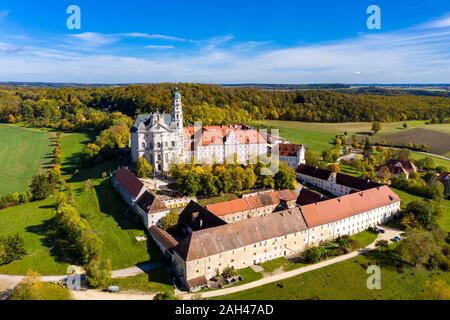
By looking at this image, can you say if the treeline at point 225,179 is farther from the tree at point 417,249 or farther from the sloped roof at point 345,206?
the tree at point 417,249

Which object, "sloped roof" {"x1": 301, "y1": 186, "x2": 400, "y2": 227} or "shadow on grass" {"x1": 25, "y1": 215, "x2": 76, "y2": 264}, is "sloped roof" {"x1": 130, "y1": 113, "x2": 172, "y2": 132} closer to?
"shadow on grass" {"x1": 25, "y1": 215, "x2": 76, "y2": 264}

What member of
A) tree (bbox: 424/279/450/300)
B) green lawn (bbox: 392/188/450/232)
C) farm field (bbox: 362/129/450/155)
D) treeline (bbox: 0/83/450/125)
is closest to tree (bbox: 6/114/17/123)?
treeline (bbox: 0/83/450/125)

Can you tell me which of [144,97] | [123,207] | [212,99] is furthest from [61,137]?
[123,207]

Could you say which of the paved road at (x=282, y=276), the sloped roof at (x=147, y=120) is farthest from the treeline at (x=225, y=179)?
the paved road at (x=282, y=276)

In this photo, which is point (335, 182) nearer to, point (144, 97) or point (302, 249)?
point (302, 249)

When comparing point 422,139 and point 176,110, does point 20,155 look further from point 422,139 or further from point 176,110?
point 422,139
